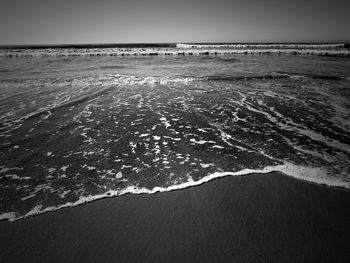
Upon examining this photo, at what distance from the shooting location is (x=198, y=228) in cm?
257

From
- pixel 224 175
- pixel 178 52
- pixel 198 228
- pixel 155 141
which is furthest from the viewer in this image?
pixel 178 52

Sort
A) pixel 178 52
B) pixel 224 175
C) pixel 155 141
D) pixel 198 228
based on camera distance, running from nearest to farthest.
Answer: pixel 198 228
pixel 224 175
pixel 155 141
pixel 178 52

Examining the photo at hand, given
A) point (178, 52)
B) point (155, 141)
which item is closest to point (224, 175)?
point (155, 141)

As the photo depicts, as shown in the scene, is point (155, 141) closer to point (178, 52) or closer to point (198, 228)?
point (198, 228)

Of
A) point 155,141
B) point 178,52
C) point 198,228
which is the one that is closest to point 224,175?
point 198,228

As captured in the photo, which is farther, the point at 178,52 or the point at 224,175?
the point at 178,52

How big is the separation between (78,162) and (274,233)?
132 inches

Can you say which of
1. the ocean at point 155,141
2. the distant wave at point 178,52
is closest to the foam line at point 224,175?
the ocean at point 155,141

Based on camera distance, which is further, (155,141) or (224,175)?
(155,141)

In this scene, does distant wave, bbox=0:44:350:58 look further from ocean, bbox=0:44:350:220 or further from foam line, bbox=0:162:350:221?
foam line, bbox=0:162:350:221

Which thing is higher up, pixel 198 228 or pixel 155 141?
pixel 155 141

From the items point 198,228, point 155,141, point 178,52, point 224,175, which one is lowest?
point 198,228

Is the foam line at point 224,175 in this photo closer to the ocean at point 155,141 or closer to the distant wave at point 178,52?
the ocean at point 155,141

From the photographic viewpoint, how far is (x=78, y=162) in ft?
12.9
